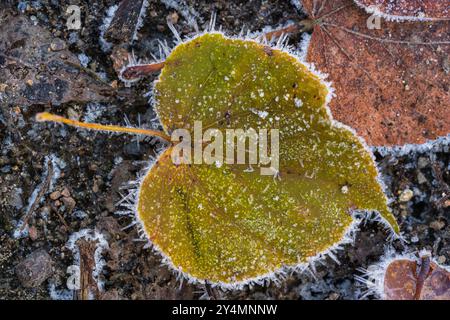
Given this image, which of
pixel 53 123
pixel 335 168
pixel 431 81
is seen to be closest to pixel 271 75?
pixel 335 168

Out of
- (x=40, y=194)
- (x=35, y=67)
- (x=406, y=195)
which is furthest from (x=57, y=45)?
(x=406, y=195)

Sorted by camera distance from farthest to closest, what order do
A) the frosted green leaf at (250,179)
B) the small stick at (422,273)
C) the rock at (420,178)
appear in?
1. the rock at (420,178)
2. the small stick at (422,273)
3. the frosted green leaf at (250,179)

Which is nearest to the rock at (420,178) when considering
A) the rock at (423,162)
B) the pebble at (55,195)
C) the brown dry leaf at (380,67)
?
the rock at (423,162)

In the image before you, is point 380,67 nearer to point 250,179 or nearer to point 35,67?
point 250,179

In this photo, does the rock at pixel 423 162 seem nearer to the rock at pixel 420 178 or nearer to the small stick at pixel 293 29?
the rock at pixel 420 178

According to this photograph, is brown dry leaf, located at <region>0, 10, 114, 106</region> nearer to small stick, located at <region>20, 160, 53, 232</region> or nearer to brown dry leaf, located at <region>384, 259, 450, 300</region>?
small stick, located at <region>20, 160, 53, 232</region>

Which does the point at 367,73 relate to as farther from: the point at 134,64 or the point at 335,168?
the point at 134,64

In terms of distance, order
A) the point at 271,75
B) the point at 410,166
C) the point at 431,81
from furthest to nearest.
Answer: the point at 410,166 < the point at 431,81 < the point at 271,75
